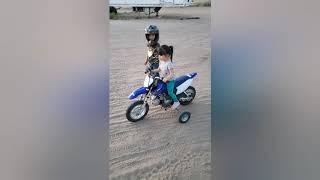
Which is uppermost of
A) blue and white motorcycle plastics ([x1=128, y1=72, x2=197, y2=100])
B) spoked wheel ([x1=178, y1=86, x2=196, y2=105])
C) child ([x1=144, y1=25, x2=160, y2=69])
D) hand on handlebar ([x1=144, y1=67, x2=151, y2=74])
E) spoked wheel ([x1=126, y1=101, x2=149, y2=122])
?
child ([x1=144, y1=25, x2=160, y2=69])

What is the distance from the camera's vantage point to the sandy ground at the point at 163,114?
174 cm

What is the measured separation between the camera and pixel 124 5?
5.68 ft

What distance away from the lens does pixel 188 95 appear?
182 centimetres

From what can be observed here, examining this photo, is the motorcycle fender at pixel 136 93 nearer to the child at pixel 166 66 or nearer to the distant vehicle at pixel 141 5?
the child at pixel 166 66

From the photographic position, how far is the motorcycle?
1754 millimetres

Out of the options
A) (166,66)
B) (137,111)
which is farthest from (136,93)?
(166,66)

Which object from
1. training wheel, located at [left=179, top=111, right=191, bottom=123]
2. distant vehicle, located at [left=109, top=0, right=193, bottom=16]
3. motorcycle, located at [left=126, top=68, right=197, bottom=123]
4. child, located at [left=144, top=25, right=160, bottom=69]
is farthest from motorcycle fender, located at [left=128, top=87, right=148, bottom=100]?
distant vehicle, located at [left=109, top=0, right=193, bottom=16]

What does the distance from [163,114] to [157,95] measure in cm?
9

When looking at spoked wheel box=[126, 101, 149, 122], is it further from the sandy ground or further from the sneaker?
the sneaker

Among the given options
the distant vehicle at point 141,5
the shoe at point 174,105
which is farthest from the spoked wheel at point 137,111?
the distant vehicle at point 141,5
